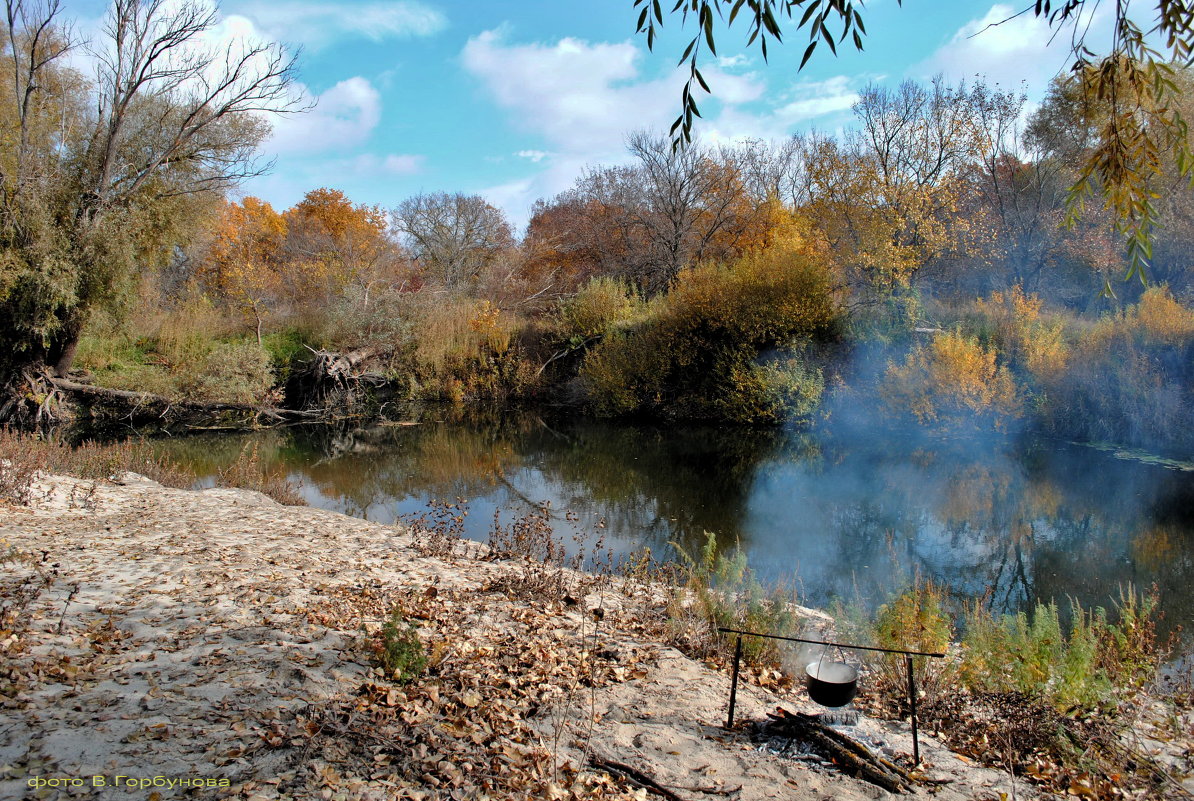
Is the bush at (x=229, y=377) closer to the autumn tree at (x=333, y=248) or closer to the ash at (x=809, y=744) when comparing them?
the autumn tree at (x=333, y=248)

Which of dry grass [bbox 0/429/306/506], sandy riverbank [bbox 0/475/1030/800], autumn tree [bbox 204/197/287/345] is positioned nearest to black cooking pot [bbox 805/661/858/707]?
sandy riverbank [bbox 0/475/1030/800]

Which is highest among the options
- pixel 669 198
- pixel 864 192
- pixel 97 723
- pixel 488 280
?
pixel 669 198

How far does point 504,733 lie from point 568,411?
22.6m

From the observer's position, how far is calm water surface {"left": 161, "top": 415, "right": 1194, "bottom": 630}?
814 centimetres

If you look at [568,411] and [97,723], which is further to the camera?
[568,411]

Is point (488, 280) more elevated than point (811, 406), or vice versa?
point (488, 280)

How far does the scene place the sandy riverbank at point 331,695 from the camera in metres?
2.74

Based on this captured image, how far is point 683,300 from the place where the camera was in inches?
883

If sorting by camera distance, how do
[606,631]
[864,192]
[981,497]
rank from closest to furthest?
[606,631] → [981,497] → [864,192]

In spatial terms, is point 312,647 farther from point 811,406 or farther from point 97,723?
point 811,406

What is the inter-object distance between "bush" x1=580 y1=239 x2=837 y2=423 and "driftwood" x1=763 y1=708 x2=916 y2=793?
17.0 meters

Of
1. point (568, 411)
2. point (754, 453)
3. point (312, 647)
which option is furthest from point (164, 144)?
point (312, 647)

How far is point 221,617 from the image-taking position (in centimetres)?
448

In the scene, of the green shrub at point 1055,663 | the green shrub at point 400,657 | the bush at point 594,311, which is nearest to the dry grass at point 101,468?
the green shrub at point 400,657
